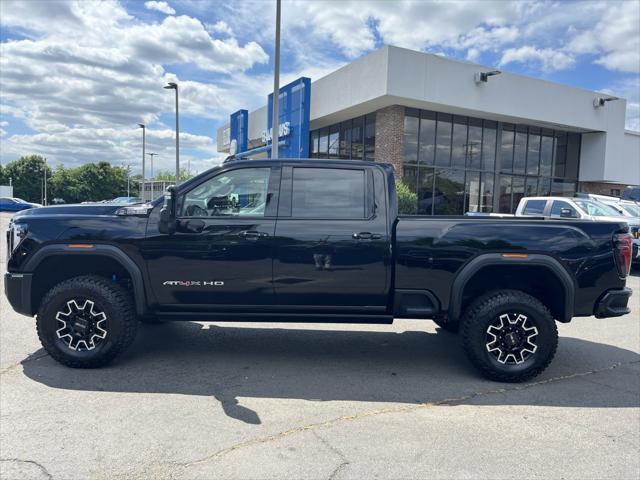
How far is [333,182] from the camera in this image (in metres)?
4.84

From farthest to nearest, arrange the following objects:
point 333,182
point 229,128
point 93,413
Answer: point 229,128 → point 333,182 → point 93,413

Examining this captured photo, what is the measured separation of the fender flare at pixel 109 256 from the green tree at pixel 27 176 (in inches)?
3156

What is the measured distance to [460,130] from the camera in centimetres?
2252

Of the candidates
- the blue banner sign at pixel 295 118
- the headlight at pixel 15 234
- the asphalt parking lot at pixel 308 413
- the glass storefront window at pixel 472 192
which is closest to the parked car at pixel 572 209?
the asphalt parking lot at pixel 308 413

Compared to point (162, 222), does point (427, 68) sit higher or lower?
higher

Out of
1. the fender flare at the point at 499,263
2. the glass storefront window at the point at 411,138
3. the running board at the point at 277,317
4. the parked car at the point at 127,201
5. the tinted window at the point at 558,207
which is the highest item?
the glass storefront window at the point at 411,138

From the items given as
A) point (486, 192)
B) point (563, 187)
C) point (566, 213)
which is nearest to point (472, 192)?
point (486, 192)

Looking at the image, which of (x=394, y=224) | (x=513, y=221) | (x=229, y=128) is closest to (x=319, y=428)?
(x=394, y=224)

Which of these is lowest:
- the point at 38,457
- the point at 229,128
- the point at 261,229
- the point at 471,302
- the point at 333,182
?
the point at 38,457

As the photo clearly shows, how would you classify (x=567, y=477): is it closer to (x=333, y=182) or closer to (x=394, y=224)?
(x=394, y=224)

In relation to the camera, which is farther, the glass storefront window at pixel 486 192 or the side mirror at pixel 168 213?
the glass storefront window at pixel 486 192

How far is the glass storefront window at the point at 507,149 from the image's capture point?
23859mm

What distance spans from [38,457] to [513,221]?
420 cm

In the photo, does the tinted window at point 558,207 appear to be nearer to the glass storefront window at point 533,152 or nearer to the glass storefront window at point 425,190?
the glass storefront window at point 425,190
